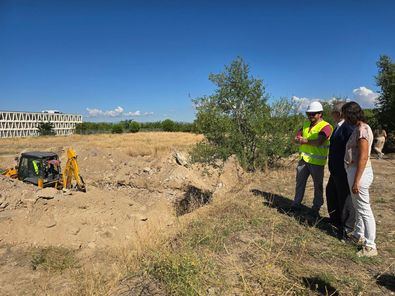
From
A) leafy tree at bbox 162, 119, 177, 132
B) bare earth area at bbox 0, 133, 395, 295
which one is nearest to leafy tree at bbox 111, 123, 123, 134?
leafy tree at bbox 162, 119, 177, 132

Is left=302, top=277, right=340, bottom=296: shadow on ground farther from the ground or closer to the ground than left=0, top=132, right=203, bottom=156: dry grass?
farther from the ground

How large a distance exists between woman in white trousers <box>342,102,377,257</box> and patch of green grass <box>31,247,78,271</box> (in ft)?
17.5

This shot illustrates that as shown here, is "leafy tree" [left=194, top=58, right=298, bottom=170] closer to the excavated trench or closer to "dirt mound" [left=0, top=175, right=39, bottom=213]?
the excavated trench

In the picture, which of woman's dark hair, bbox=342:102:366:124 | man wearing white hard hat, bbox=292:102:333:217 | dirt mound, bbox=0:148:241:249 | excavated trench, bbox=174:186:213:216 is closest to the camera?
woman's dark hair, bbox=342:102:366:124

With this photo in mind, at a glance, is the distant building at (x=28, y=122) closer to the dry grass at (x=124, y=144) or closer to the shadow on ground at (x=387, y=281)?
the dry grass at (x=124, y=144)

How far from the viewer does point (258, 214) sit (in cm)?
564

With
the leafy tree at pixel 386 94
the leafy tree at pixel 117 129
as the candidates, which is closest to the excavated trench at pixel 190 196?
the leafy tree at pixel 386 94

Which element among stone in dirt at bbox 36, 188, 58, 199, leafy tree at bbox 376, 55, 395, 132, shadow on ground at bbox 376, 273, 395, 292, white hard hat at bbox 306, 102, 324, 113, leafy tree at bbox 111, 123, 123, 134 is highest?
leafy tree at bbox 376, 55, 395, 132

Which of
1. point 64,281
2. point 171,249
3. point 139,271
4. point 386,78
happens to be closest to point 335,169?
point 171,249

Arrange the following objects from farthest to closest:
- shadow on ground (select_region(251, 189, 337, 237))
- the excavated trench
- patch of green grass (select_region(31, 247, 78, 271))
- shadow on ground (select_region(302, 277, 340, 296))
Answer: the excavated trench → patch of green grass (select_region(31, 247, 78, 271)) → shadow on ground (select_region(251, 189, 337, 237)) → shadow on ground (select_region(302, 277, 340, 296))

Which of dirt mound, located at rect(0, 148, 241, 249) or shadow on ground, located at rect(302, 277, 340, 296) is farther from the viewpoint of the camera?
dirt mound, located at rect(0, 148, 241, 249)

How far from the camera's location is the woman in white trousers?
12.9ft

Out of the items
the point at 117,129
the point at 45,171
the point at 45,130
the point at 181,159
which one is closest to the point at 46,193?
the point at 45,171

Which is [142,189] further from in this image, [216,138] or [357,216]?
[357,216]
